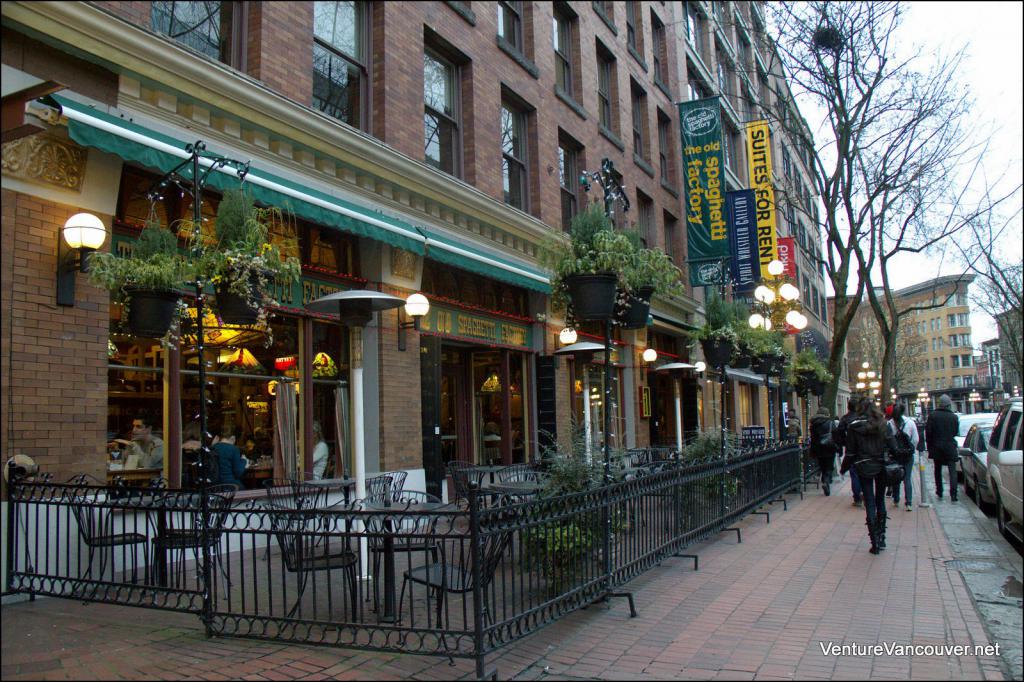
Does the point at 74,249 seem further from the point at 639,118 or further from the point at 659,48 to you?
the point at 659,48

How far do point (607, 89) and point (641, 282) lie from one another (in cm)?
1320

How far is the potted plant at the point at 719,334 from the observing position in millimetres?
→ 13430

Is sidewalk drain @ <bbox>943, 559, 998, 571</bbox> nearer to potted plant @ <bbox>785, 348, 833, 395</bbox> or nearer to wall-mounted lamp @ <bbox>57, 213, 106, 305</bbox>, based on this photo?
wall-mounted lamp @ <bbox>57, 213, 106, 305</bbox>

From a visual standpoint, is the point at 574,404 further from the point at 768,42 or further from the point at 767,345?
the point at 768,42

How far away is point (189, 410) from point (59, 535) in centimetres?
218

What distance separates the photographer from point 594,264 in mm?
7543

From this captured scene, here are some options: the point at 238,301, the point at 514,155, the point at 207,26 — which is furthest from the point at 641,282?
the point at 514,155

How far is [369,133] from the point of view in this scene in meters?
10.9

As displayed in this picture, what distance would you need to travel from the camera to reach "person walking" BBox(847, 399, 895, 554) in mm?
8656

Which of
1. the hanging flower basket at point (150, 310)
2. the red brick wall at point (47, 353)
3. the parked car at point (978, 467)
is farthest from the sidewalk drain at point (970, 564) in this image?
the red brick wall at point (47, 353)

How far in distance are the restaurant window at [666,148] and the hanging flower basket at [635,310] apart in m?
16.1

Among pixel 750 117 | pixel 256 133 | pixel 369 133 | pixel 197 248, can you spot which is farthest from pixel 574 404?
pixel 750 117

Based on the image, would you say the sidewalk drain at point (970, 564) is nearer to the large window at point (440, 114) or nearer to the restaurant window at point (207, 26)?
the large window at point (440, 114)

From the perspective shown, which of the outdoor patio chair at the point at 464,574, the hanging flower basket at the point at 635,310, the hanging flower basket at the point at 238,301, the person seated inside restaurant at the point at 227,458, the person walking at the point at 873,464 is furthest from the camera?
the person walking at the point at 873,464
